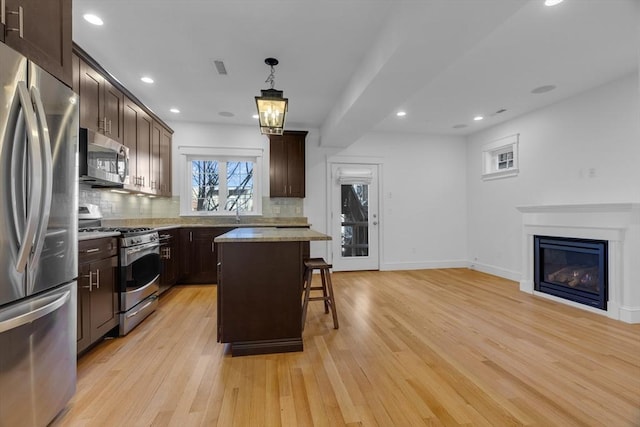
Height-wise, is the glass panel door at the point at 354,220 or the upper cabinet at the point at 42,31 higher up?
the upper cabinet at the point at 42,31

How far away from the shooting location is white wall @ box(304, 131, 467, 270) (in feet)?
17.8

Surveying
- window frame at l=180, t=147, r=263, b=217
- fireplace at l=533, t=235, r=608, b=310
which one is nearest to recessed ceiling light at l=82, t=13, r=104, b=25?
window frame at l=180, t=147, r=263, b=217

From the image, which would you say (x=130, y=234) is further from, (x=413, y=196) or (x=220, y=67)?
(x=413, y=196)

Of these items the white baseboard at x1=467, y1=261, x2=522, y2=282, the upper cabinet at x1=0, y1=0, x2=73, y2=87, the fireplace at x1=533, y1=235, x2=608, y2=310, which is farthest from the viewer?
the white baseboard at x1=467, y1=261, x2=522, y2=282

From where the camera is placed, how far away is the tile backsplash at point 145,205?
3.43 m

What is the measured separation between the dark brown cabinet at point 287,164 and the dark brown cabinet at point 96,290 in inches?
112

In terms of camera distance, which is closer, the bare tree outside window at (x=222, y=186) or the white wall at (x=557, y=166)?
the white wall at (x=557, y=166)

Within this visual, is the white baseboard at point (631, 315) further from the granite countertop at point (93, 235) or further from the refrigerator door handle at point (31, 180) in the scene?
the granite countertop at point (93, 235)

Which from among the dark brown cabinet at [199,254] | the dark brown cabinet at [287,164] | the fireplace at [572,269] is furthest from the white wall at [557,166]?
the dark brown cabinet at [199,254]

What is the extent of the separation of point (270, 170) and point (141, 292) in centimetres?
284

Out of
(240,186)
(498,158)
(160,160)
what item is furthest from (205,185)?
(498,158)

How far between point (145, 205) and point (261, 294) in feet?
11.3

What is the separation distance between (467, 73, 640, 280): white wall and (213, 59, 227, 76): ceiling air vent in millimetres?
4339

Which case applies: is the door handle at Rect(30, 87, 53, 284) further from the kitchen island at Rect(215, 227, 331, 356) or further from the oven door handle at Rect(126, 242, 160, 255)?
the oven door handle at Rect(126, 242, 160, 255)
